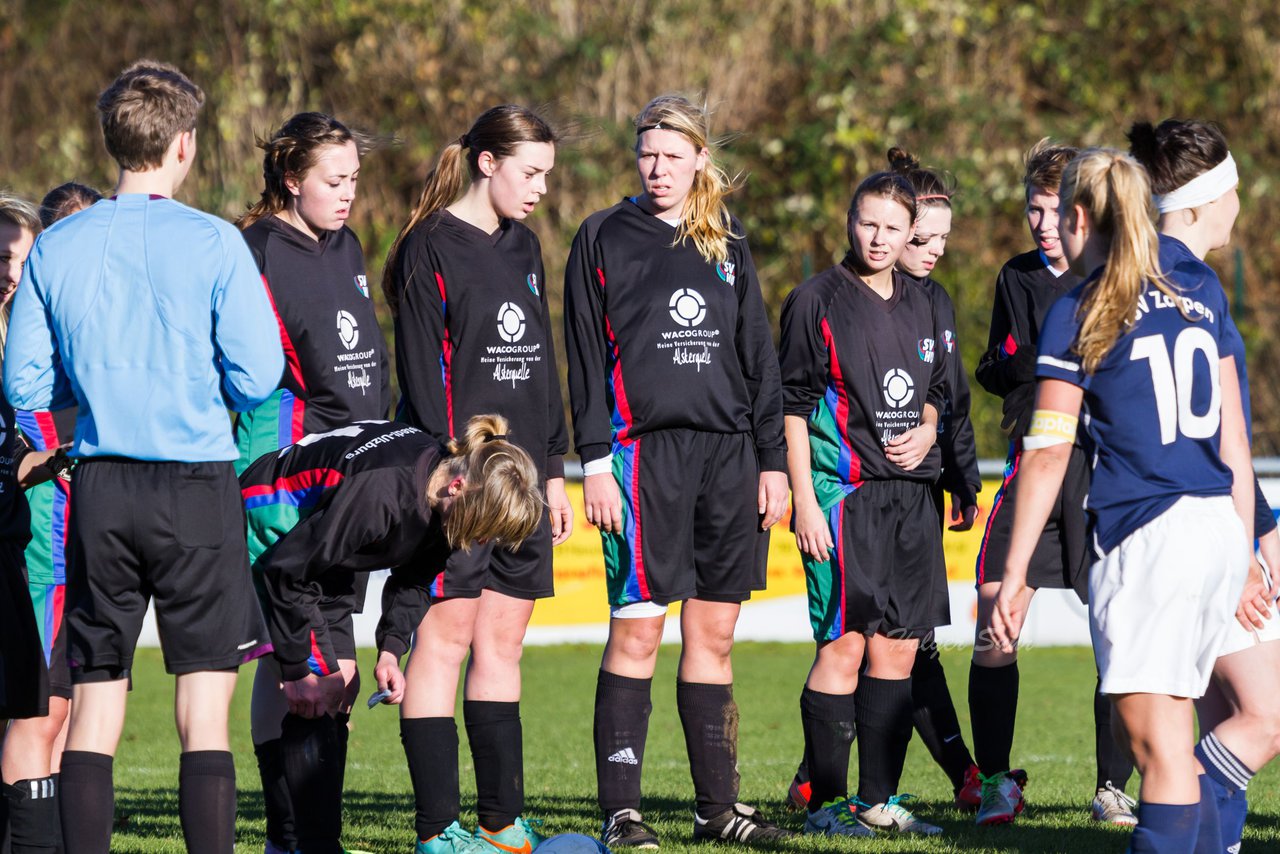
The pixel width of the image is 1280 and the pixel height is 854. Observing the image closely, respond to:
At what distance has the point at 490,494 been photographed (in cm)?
407

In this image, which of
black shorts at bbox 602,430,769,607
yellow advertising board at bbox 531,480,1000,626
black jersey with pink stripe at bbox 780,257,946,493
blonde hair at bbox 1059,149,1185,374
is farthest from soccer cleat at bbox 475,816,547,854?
yellow advertising board at bbox 531,480,1000,626

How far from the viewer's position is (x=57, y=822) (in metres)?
4.45

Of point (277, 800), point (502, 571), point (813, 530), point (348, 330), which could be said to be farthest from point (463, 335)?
point (277, 800)

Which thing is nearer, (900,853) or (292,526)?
(292,526)

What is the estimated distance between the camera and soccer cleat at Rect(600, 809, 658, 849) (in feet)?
16.2

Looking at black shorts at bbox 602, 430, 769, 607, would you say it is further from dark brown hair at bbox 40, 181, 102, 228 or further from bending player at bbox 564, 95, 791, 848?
dark brown hair at bbox 40, 181, 102, 228

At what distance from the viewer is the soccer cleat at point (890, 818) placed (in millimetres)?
5309

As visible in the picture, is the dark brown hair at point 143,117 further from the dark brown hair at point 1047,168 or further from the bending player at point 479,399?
the dark brown hair at point 1047,168

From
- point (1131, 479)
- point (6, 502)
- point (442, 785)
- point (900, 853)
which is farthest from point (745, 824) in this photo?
point (6, 502)

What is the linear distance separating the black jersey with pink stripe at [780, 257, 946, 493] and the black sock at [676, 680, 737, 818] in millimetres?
870

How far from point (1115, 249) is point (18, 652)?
301cm

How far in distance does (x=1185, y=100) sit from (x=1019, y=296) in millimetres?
13878

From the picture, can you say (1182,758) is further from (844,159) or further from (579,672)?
(844,159)

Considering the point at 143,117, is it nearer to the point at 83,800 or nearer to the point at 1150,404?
the point at 83,800
